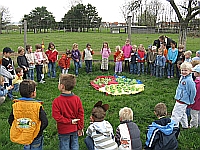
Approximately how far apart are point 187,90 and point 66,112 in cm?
256

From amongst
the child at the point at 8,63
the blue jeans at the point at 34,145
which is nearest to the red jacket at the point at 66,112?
the blue jeans at the point at 34,145

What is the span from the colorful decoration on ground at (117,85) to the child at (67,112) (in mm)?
4217

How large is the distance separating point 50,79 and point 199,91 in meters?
6.34

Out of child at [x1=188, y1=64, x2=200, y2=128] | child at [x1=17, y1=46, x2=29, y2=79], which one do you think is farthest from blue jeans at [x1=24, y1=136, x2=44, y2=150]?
child at [x1=17, y1=46, x2=29, y2=79]

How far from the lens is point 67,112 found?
3664 mm

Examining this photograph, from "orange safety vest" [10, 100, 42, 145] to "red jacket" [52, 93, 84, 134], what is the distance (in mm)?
288

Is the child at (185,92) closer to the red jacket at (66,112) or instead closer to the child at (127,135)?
the child at (127,135)

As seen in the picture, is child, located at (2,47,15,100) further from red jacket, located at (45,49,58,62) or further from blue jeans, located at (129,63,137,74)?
blue jeans, located at (129,63,137,74)

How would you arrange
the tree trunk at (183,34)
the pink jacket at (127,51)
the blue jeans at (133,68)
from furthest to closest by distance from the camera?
1. the tree trunk at (183,34)
2. the pink jacket at (127,51)
3. the blue jeans at (133,68)

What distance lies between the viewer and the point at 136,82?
9.54m

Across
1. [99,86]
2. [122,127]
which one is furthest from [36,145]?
[99,86]

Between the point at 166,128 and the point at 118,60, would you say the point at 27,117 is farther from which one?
the point at 118,60

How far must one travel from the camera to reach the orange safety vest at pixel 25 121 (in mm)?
3359

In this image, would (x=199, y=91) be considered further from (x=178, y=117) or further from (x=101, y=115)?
(x=101, y=115)
